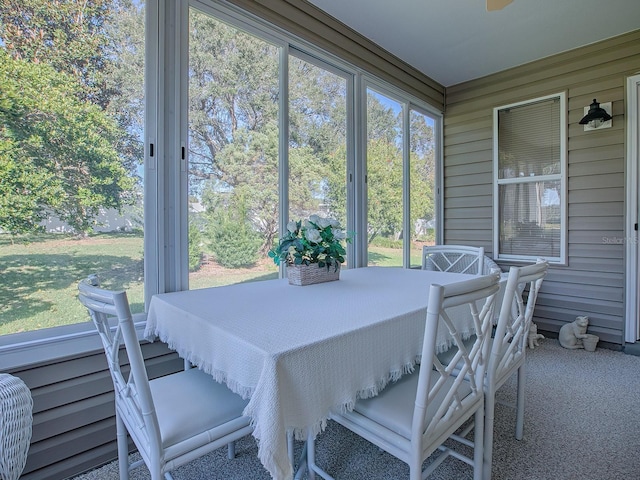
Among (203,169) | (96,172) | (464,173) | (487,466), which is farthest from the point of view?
(464,173)

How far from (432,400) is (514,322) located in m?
0.67

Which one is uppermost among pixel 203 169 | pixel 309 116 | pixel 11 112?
pixel 309 116

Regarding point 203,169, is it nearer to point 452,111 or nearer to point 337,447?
point 337,447

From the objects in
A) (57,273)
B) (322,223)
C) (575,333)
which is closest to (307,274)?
(322,223)

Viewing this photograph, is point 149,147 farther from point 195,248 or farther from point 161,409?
point 161,409

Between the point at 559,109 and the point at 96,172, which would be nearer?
the point at 96,172

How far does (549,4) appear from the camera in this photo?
2527mm

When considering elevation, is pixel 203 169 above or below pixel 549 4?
below

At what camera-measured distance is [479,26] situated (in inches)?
110

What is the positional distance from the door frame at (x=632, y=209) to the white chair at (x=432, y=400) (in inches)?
104

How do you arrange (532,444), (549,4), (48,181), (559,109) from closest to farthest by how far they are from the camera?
(48,181) → (532,444) → (549,4) → (559,109)

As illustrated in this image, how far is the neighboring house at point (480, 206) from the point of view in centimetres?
151

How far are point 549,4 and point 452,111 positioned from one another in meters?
1.55

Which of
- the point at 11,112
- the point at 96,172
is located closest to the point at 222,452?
the point at 96,172
